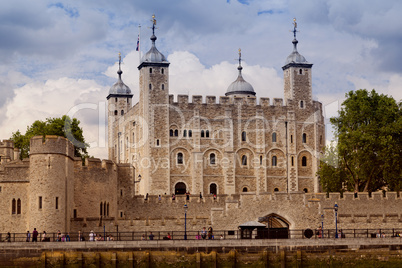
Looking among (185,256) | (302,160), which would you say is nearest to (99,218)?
(185,256)

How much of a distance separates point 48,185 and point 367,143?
30.5 m

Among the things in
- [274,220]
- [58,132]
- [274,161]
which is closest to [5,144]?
[58,132]

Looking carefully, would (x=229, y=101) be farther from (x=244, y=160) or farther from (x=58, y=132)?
(x=58, y=132)

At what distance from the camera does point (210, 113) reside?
8344 cm

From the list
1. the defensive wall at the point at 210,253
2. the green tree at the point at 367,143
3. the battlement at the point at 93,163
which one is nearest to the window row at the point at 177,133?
the green tree at the point at 367,143

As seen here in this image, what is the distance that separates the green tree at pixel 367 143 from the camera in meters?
68.1

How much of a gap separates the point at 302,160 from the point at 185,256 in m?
42.5

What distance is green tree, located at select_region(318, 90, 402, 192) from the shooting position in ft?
224

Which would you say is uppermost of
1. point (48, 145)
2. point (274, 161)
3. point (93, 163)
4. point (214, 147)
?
point (214, 147)

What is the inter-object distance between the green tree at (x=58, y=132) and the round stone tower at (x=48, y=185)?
28783mm

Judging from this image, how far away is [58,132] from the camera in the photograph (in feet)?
258

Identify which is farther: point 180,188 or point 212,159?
point 212,159

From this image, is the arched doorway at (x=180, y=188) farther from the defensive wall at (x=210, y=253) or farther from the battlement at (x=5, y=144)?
the defensive wall at (x=210, y=253)

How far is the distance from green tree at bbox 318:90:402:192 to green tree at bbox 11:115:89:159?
24690 mm
